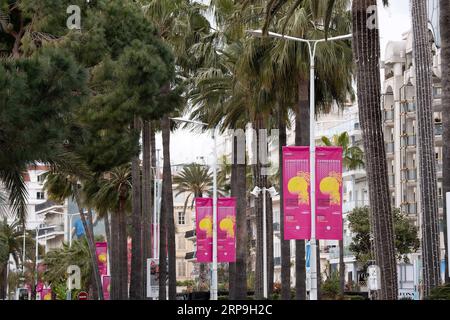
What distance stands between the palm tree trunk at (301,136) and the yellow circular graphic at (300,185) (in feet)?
27.5

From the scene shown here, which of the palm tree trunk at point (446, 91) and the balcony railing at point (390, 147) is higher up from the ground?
the balcony railing at point (390, 147)

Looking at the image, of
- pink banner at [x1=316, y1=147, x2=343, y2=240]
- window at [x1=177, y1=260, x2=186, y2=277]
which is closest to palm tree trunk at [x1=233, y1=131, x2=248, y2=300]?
pink banner at [x1=316, y1=147, x2=343, y2=240]

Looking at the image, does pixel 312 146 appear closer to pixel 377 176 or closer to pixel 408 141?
pixel 377 176

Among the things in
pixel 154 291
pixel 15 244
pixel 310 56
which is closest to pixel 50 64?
pixel 310 56

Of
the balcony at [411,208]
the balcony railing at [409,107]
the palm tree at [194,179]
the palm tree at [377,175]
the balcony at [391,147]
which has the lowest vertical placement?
the palm tree at [377,175]

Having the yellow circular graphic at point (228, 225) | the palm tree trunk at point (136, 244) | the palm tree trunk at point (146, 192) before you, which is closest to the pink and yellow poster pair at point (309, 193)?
the yellow circular graphic at point (228, 225)

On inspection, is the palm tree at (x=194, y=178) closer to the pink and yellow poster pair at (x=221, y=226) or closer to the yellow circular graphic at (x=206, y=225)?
the pink and yellow poster pair at (x=221, y=226)

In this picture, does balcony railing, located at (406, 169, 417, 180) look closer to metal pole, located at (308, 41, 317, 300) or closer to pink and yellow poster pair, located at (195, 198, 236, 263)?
pink and yellow poster pair, located at (195, 198, 236, 263)

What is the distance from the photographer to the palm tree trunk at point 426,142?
2866cm

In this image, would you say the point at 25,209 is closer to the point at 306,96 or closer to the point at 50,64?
the point at 50,64

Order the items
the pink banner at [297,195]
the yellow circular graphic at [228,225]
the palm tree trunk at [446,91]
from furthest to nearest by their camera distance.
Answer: the yellow circular graphic at [228,225] < the pink banner at [297,195] < the palm tree trunk at [446,91]

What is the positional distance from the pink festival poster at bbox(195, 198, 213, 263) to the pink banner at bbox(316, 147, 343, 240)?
1573cm

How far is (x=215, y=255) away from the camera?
52.7 meters
